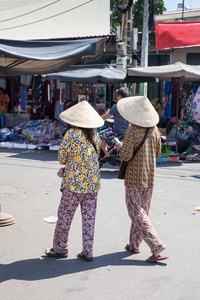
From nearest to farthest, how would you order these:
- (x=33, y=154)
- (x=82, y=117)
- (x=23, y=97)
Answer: (x=82, y=117) < (x=33, y=154) < (x=23, y=97)

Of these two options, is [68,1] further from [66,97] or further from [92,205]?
[92,205]

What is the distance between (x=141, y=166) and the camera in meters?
4.79

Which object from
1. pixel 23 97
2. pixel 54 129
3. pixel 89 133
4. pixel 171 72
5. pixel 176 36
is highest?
pixel 176 36

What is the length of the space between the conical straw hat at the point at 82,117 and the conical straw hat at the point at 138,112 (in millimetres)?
351

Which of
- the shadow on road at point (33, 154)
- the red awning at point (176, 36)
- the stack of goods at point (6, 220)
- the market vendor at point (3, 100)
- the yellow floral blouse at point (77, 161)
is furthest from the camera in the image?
the market vendor at point (3, 100)

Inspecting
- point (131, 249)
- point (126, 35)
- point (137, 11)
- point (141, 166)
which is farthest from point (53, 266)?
point (137, 11)

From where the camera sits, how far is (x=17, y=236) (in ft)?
18.1

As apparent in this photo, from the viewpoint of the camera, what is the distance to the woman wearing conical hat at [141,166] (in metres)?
4.73

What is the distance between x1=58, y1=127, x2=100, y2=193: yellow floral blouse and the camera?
456cm

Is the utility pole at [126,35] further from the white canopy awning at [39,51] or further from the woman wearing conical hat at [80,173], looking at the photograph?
the woman wearing conical hat at [80,173]

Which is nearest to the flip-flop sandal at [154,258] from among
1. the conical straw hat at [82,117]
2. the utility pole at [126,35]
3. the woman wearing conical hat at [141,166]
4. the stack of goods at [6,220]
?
the woman wearing conical hat at [141,166]

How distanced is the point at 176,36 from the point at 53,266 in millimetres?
13275

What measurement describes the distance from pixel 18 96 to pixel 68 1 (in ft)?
25.5

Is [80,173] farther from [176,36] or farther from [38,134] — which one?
[176,36]
